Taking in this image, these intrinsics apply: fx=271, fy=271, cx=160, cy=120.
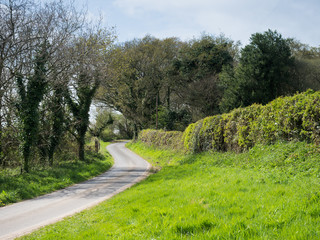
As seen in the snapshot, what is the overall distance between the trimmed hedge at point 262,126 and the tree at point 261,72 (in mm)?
13173

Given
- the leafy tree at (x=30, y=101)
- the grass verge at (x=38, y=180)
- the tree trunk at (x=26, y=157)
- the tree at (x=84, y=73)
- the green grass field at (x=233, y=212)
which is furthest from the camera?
the tree at (x=84, y=73)

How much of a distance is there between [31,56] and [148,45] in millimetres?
28427

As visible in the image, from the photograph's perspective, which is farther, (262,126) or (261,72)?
(261,72)

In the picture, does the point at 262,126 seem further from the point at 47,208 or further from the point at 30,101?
the point at 30,101

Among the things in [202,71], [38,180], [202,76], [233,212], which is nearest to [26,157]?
[38,180]

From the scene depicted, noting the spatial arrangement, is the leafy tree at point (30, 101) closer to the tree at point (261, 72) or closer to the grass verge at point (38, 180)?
the grass verge at point (38, 180)

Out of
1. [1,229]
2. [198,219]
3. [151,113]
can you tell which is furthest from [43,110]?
[151,113]

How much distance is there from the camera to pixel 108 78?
23984mm

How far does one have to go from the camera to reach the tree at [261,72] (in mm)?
32281

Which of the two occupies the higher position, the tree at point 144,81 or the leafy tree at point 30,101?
the tree at point 144,81

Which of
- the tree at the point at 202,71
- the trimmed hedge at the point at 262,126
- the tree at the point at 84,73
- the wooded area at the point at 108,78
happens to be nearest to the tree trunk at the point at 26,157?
the wooded area at the point at 108,78

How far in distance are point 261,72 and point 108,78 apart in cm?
1888

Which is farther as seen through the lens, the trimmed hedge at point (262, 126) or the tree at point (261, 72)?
the tree at point (261, 72)

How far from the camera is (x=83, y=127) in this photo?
83.6 feet
